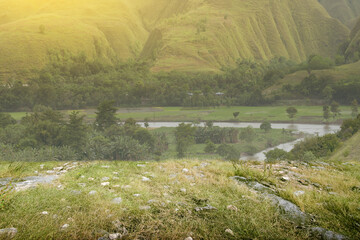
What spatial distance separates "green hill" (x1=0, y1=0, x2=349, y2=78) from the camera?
7119cm

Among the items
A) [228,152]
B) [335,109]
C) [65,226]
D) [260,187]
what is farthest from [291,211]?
[335,109]

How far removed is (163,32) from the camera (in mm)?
99375

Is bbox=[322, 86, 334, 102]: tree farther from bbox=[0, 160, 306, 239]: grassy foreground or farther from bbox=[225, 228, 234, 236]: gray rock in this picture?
bbox=[225, 228, 234, 236]: gray rock

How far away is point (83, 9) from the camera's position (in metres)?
103

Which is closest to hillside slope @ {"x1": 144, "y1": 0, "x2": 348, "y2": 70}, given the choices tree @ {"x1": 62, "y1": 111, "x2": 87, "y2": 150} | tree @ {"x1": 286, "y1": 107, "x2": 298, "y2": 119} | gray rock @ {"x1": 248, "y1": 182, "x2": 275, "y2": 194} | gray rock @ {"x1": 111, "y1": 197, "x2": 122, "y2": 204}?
tree @ {"x1": 286, "y1": 107, "x2": 298, "y2": 119}

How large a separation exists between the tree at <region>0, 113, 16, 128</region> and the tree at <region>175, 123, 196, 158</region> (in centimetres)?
3317

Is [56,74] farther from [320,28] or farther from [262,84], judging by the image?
[320,28]

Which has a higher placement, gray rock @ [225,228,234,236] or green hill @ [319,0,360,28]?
green hill @ [319,0,360,28]

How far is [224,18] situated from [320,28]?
2824 inches

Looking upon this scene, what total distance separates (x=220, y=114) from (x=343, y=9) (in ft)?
650

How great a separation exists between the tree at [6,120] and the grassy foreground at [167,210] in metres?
49.8

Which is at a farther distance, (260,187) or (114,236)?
(260,187)

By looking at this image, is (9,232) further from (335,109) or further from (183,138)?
(335,109)

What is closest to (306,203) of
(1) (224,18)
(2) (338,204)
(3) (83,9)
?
(2) (338,204)
